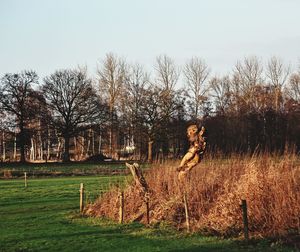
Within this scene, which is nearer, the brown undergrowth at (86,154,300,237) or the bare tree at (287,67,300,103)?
the brown undergrowth at (86,154,300,237)

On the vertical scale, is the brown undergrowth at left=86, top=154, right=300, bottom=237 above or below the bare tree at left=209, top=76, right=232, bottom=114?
below

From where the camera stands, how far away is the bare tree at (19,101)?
262ft

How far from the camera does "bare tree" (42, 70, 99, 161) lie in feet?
260

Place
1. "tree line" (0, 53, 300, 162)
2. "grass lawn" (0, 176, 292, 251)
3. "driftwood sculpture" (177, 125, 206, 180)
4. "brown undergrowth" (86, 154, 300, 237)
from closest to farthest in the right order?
"grass lawn" (0, 176, 292, 251) → "brown undergrowth" (86, 154, 300, 237) → "driftwood sculpture" (177, 125, 206, 180) → "tree line" (0, 53, 300, 162)

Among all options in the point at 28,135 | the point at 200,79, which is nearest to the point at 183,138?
the point at 200,79

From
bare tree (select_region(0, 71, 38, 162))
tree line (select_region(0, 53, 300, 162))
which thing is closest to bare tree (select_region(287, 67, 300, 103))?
tree line (select_region(0, 53, 300, 162))

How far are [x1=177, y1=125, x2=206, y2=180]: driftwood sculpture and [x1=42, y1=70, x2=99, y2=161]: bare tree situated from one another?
58.9m

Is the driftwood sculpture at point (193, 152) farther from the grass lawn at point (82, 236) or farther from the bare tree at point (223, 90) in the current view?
the bare tree at point (223, 90)

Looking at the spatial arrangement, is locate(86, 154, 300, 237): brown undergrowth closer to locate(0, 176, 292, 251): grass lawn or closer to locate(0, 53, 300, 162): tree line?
locate(0, 176, 292, 251): grass lawn

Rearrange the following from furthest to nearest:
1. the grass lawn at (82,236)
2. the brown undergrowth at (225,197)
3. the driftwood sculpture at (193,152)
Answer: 1. the driftwood sculpture at (193,152)
2. the brown undergrowth at (225,197)
3. the grass lawn at (82,236)

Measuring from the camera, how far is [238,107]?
259 feet

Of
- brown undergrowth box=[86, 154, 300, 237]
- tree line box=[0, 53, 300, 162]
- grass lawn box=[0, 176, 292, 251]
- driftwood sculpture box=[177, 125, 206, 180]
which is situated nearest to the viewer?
grass lawn box=[0, 176, 292, 251]

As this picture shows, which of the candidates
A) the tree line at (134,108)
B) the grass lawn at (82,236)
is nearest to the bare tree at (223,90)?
the tree line at (134,108)

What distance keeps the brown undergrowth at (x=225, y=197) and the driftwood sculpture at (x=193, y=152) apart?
336 millimetres
